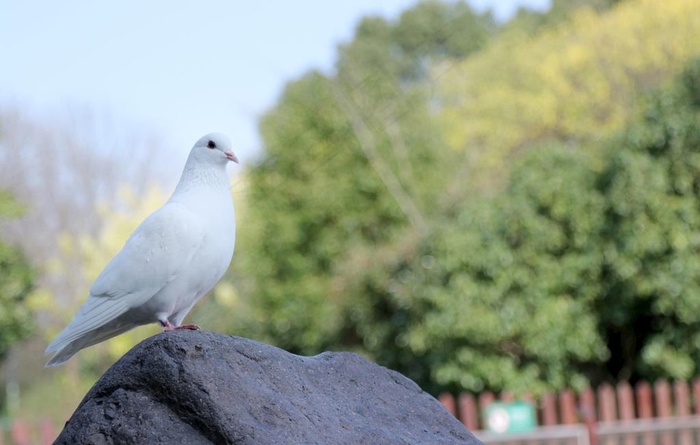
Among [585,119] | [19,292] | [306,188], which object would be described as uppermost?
[585,119]

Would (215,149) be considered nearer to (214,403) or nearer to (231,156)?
(231,156)

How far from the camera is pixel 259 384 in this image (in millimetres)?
3236

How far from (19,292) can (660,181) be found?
7.77 meters

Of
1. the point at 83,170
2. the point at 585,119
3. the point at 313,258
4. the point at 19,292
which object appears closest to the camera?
the point at 19,292

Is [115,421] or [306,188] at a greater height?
[306,188]

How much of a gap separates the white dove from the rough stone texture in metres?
0.23

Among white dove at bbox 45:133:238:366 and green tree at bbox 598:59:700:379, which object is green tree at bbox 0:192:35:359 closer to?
green tree at bbox 598:59:700:379

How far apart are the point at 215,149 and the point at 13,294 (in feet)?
30.8

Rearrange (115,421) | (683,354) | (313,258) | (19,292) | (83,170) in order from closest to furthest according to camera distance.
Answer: (115,421) → (683,354) → (19,292) → (313,258) → (83,170)

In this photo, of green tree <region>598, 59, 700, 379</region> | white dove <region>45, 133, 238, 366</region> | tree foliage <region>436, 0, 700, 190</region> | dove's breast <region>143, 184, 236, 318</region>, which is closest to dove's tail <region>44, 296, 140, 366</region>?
white dove <region>45, 133, 238, 366</region>

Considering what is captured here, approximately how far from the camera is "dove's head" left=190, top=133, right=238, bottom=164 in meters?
3.62

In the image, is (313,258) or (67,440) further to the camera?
(313,258)

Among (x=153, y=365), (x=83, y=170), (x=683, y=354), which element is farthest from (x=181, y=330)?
(x=83, y=170)

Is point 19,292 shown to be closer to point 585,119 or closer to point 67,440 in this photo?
point 67,440
